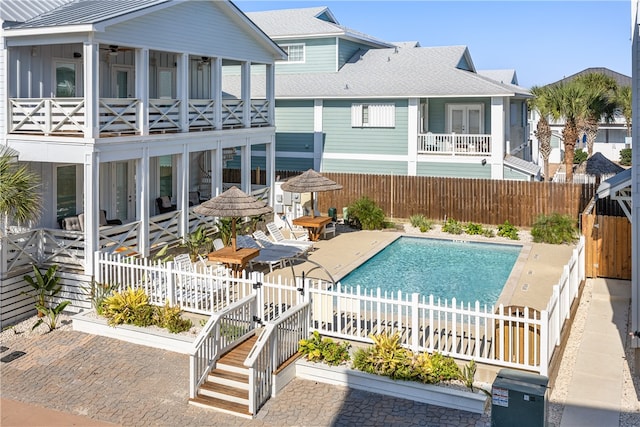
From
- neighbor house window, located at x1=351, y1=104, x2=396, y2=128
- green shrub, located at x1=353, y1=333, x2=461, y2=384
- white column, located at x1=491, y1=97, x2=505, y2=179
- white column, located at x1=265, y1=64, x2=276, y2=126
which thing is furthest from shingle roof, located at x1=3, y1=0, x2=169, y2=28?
white column, located at x1=491, y1=97, x2=505, y2=179

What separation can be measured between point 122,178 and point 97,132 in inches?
212

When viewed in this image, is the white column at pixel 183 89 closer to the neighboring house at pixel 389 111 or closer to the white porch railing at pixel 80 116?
the white porch railing at pixel 80 116

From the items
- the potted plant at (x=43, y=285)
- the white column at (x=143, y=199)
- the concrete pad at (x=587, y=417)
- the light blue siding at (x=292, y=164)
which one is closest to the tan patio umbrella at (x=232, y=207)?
the white column at (x=143, y=199)

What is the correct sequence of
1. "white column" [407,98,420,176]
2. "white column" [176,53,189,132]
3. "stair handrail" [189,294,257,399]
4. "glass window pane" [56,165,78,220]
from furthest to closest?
"white column" [407,98,420,176] → "white column" [176,53,189,132] → "glass window pane" [56,165,78,220] → "stair handrail" [189,294,257,399]

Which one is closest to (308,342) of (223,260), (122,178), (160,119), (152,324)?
(152,324)

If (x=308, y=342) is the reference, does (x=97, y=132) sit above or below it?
above

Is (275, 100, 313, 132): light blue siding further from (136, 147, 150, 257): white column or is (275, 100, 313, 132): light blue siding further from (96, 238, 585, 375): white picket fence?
(96, 238, 585, 375): white picket fence

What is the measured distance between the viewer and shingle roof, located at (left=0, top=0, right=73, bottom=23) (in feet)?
55.5

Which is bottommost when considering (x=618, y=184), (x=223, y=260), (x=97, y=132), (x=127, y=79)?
(x=223, y=260)

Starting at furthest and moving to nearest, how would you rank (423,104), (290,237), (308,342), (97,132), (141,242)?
(423,104), (290,237), (141,242), (97,132), (308,342)

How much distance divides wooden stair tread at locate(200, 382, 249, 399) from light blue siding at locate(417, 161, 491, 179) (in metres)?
20.2

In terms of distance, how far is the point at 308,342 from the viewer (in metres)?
12.0

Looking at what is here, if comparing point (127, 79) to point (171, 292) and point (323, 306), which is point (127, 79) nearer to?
point (171, 292)

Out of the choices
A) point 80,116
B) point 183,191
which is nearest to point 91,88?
point 80,116
